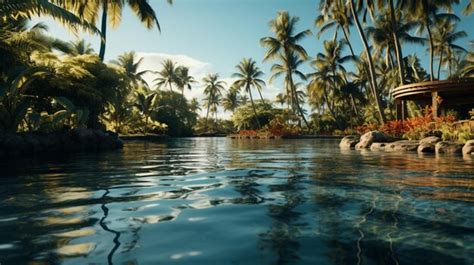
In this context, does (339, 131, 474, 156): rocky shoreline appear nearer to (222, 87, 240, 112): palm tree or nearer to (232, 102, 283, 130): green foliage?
(232, 102, 283, 130): green foliage

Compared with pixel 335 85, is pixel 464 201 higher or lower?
lower

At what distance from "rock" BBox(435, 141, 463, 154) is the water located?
21.3 ft

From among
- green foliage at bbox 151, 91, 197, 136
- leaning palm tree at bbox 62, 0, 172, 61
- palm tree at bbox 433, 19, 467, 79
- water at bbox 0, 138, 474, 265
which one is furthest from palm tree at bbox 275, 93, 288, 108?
water at bbox 0, 138, 474, 265

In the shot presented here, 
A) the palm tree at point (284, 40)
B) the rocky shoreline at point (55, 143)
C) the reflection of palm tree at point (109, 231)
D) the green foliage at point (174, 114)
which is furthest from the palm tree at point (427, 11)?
the green foliage at point (174, 114)

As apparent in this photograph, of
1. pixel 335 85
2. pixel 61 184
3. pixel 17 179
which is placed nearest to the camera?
pixel 61 184

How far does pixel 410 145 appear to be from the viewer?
13.4 m

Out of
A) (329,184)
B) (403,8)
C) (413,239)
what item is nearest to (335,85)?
(403,8)

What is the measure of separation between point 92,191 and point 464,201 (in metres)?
4.67

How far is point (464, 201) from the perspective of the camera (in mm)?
3883

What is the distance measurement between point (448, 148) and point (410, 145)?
192cm

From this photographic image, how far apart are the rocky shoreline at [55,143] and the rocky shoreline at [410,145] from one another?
1152 cm

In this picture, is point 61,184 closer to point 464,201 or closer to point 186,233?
point 186,233

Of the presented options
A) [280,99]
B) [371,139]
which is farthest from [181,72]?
[371,139]

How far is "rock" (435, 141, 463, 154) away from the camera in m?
11.3
